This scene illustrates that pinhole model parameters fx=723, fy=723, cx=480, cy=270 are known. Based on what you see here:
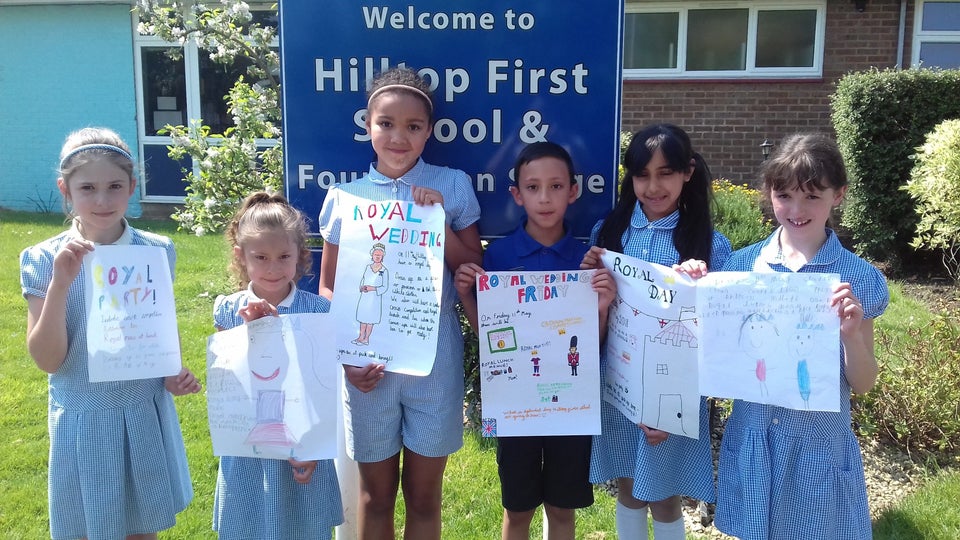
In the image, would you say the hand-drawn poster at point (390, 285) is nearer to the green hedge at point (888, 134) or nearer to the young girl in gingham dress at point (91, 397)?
the young girl in gingham dress at point (91, 397)

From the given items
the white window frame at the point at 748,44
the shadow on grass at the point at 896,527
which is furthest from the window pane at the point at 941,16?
the shadow on grass at the point at 896,527

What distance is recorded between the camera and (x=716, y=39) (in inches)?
368

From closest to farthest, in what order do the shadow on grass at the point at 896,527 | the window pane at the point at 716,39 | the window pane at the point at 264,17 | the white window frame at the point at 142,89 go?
the shadow on grass at the point at 896,527, the window pane at the point at 716,39, the window pane at the point at 264,17, the white window frame at the point at 142,89

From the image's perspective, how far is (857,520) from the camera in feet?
6.95

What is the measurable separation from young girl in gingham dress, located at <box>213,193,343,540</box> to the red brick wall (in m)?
7.62

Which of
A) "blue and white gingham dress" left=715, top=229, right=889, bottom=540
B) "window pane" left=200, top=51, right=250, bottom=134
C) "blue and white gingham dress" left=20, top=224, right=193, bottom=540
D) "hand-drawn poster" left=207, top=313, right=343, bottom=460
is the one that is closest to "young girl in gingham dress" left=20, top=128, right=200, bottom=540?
"blue and white gingham dress" left=20, top=224, right=193, bottom=540

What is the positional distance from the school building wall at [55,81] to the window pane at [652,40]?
734cm

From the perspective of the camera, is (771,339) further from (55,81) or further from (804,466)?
(55,81)

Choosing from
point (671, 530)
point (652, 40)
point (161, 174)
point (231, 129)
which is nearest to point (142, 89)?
point (161, 174)

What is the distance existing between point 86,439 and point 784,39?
30.7 feet

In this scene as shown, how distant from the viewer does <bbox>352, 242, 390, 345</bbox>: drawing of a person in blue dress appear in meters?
2.36

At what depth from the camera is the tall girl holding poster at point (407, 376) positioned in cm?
240

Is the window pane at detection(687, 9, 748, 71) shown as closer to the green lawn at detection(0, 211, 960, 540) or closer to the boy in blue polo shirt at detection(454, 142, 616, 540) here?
the green lawn at detection(0, 211, 960, 540)

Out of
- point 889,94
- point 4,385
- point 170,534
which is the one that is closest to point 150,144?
point 4,385
